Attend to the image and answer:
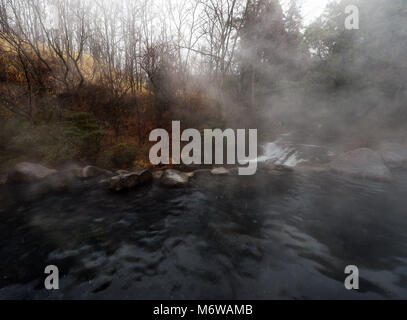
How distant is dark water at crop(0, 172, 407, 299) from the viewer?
2.39 meters

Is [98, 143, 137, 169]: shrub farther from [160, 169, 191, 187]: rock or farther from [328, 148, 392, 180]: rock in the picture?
[328, 148, 392, 180]: rock

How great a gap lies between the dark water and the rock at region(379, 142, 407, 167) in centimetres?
459

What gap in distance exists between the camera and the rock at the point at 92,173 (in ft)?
22.1

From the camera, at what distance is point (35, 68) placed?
30.1 feet

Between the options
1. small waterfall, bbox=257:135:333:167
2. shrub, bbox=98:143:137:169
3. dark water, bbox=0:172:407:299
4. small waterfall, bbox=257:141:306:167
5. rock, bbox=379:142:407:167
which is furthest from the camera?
small waterfall, bbox=257:141:306:167

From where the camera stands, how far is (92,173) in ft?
22.6

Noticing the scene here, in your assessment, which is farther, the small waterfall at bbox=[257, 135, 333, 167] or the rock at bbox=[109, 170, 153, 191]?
the small waterfall at bbox=[257, 135, 333, 167]

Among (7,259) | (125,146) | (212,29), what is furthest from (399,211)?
(212,29)

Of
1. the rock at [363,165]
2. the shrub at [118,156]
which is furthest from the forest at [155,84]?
the rock at [363,165]

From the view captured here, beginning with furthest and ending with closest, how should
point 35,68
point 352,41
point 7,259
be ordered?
1. point 352,41
2. point 35,68
3. point 7,259

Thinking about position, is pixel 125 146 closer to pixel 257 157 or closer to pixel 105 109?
pixel 105 109

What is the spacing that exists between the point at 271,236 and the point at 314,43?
15.2 metres

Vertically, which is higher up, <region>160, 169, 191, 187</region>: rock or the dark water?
<region>160, 169, 191, 187</region>: rock

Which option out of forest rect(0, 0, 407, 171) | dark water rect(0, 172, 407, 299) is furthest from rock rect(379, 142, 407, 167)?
dark water rect(0, 172, 407, 299)
